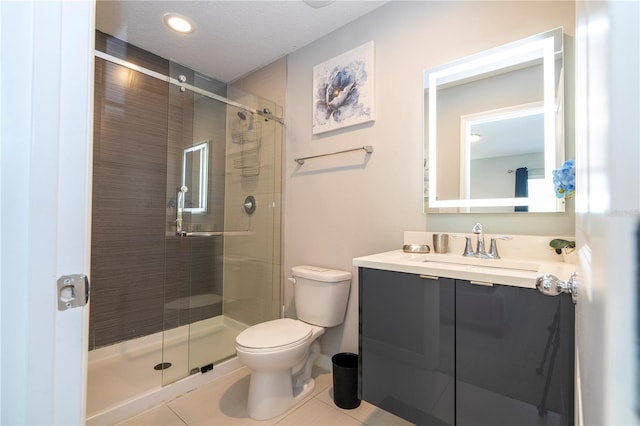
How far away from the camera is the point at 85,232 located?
0.55 m

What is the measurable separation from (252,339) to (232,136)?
4.81 feet

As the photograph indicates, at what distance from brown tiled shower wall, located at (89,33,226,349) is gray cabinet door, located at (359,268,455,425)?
52.4 inches

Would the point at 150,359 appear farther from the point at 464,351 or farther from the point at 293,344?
the point at 464,351

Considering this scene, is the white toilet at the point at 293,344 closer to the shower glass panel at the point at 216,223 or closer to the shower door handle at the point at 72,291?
the shower glass panel at the point at 216,223

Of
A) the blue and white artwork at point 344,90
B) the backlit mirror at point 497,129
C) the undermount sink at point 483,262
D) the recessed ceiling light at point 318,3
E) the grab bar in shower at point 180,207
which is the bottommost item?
the undermount sink at point 483,262

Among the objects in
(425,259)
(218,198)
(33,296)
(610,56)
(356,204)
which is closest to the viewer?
(610,56)

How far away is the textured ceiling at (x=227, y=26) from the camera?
178 centimetres

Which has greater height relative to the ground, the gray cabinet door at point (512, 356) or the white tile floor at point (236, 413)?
the gray cabinet door at point (512, 356)

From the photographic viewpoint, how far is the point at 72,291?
0.53 metres

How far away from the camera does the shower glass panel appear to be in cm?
202

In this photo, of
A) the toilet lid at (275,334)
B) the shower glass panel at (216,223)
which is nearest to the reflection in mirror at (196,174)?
the shower glass panel at (216,223)

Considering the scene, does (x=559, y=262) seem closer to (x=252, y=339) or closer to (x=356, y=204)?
(x=356, y=204)

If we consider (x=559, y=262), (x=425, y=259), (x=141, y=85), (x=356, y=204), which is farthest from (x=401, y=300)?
(x=141, y=85)

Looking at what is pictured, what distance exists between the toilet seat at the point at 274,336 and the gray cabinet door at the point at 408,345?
403 mm
